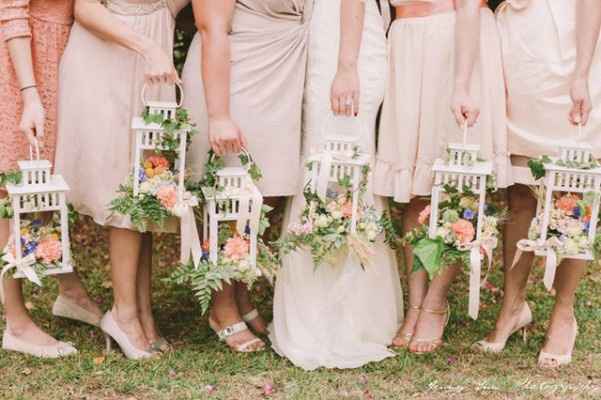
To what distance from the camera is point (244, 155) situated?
3773mm

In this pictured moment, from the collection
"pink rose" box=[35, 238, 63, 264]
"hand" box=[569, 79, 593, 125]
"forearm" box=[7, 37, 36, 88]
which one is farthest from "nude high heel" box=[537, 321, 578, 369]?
"forearm" box=[7, 37, 36, 88]

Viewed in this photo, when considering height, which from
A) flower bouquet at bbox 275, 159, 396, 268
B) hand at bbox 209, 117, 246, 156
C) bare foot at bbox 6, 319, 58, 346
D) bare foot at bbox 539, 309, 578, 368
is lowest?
bare foot at bbox 6, 319, 58, 346

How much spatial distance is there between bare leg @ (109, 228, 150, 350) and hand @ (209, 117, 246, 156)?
59cm

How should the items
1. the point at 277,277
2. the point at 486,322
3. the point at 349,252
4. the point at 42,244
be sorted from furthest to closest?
the point at 486,322
the point at 277,277
the point at 349,252
the point at 42,244

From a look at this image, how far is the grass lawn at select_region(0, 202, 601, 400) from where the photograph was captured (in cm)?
364

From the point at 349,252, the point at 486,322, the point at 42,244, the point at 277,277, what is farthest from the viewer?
the point at 486,322

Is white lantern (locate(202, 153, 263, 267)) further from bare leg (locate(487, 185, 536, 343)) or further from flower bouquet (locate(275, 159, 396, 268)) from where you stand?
bare leg (locate(487, 185, 536, 343))

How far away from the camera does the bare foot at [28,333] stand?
403cm

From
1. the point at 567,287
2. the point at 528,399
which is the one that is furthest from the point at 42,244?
the point at 567,287

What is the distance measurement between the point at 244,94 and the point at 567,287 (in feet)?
5.72

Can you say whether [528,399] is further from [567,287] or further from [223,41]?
[223,41]

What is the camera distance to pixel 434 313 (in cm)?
420

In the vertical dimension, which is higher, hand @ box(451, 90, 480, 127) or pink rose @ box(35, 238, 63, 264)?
hand @ box(451, 90, 480, 127)

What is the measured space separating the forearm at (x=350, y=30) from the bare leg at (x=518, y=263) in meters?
1.02
